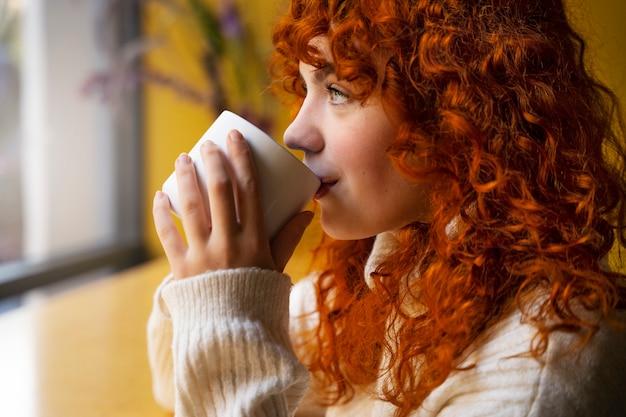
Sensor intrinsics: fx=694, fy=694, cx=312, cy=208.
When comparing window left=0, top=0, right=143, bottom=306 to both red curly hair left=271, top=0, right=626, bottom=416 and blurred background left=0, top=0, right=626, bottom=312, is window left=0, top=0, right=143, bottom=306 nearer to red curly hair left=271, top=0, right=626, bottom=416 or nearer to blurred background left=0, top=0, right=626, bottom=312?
blurred background left=0, top=0, right=626, bottom=312

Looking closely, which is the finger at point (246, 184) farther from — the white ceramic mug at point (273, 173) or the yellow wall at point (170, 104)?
the yellow wall at point (170, 104)

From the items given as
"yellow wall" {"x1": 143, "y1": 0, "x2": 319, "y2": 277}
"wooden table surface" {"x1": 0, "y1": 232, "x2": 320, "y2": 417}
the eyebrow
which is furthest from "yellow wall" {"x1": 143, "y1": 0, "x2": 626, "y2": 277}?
the eyebrow

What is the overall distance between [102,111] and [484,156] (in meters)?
1.66

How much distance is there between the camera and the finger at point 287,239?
0.70 m

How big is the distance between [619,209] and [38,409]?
715 millimetres

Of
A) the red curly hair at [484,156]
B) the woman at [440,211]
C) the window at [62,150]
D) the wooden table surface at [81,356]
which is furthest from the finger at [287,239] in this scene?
the window at [62,150]

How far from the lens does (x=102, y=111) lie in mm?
2086

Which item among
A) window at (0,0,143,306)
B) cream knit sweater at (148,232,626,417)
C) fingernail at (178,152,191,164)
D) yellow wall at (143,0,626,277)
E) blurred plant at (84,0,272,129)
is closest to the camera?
cream knit sweater at (148,232,626,417)

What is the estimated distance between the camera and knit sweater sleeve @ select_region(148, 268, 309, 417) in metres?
0.64

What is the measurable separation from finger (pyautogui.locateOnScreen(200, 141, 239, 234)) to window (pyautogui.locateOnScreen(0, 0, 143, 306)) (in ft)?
3.63

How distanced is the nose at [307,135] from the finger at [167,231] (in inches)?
5.7

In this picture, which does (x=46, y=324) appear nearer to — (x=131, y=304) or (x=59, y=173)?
(x=131, y=304)

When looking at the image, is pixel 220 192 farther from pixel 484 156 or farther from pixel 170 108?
pixel 170 108

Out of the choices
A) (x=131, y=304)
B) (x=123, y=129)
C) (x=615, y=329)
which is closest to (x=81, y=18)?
(x=123, y=129)
